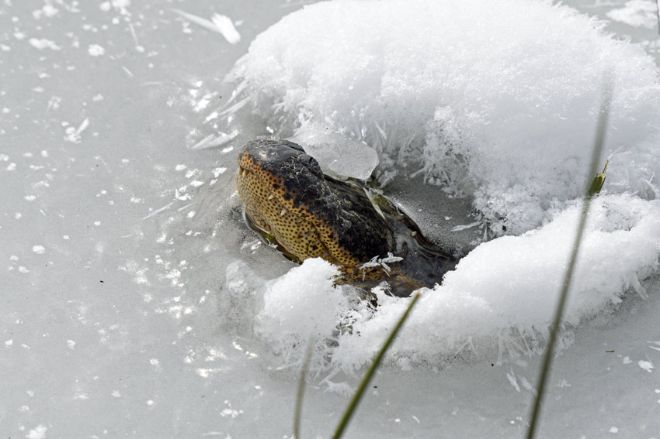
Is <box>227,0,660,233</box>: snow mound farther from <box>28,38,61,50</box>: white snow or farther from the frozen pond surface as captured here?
<box>28,38,61,50</box>: white snow

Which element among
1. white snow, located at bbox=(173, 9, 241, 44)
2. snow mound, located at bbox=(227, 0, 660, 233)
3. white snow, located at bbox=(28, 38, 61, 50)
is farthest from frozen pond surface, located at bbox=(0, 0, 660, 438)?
snow mound, located at bbox=(227, 0, 660, 233)

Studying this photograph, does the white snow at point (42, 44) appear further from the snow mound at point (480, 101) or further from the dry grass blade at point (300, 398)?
the dry grass blade at point (300, 398)

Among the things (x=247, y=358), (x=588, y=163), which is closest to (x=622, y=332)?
(x=588, y=163)

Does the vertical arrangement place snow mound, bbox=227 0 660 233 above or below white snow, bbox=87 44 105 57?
above

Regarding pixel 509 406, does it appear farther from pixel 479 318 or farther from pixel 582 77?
pixel 582 77

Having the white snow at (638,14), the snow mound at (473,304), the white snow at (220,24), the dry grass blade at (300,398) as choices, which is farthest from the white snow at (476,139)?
the white snow at (638,14)

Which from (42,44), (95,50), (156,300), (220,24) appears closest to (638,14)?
(220,24)
